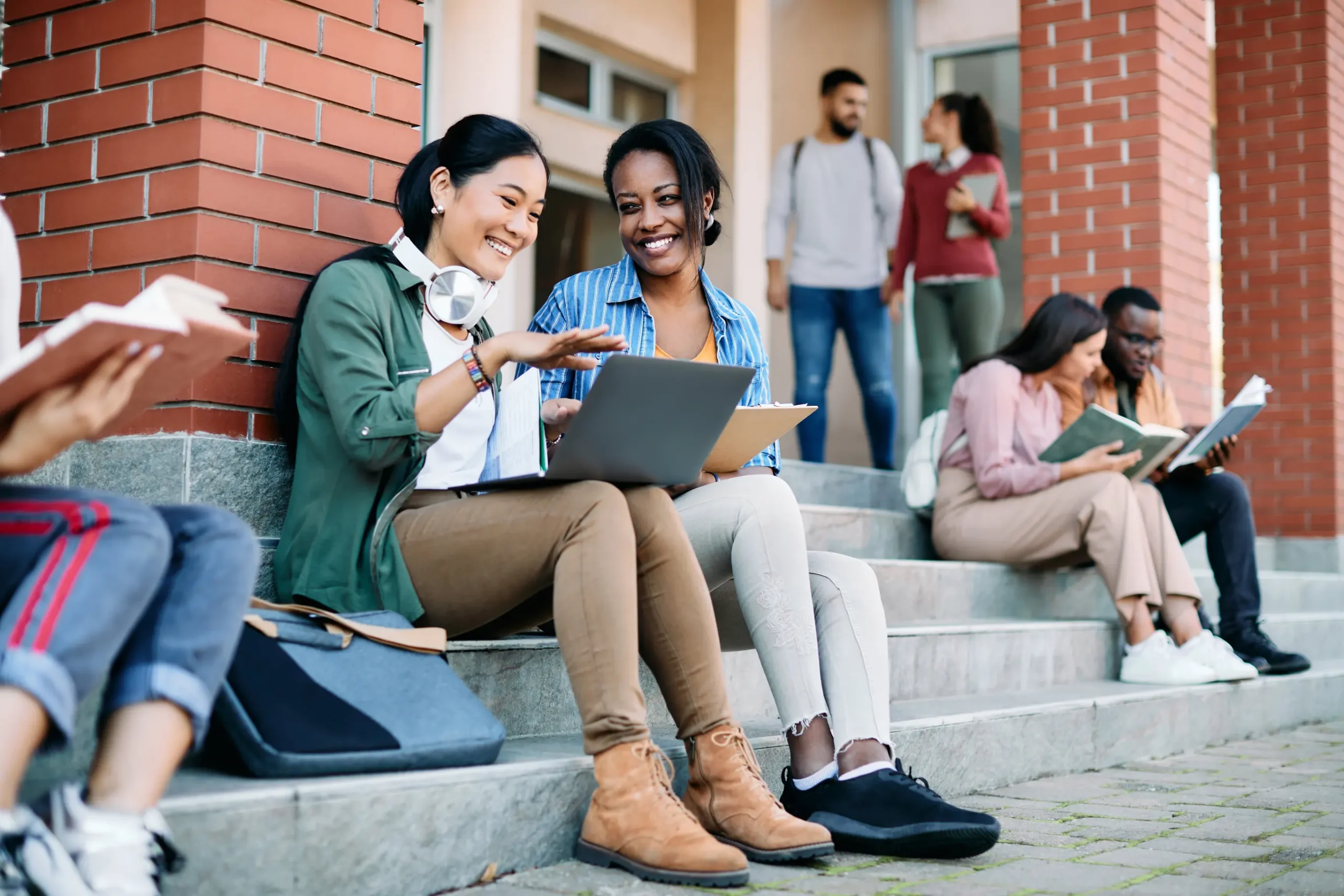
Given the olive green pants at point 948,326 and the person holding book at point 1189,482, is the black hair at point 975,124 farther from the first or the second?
the person holding book at point 1189,482

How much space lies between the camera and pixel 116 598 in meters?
1.85

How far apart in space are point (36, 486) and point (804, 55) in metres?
7.79

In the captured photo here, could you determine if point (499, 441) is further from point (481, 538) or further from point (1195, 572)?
point (1195, 572)

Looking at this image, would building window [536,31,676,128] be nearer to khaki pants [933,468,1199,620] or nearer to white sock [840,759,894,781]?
khaki pants [933,468,1199,620]

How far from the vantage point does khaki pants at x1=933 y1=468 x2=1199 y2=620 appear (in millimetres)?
4793

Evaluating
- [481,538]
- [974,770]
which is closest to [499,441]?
[481,538]

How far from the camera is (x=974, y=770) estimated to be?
372 cm

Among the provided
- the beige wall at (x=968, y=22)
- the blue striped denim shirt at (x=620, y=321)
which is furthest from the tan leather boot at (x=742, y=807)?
the beige wall at (x=968, y=22)

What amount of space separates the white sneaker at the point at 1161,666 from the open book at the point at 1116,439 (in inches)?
23.3

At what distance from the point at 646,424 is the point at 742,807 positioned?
0.73m

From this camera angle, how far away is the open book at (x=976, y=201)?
6480mm

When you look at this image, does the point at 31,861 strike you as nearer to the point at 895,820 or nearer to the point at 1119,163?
the point at 895,820

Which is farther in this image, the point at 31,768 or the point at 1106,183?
the point at 1106,183

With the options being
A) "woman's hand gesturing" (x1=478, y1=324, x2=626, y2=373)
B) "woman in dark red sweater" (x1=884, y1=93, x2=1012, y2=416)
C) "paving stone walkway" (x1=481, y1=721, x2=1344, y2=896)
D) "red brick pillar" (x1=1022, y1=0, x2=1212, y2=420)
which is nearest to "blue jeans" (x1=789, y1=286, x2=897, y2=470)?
"woman in dark red sweater" (x1=884, y1=93, x2=1012, y2=416)
